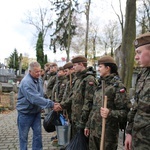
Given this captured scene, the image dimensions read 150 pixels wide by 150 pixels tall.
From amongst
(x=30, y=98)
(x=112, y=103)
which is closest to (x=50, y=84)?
(x=30, y=98)

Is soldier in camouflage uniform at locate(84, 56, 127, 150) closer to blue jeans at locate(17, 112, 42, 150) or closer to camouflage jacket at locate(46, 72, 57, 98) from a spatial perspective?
blue jeans at locate(17, 112, 42, 150)

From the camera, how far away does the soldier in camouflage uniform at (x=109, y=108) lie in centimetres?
327

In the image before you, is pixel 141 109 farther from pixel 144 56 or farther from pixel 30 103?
pixel 30 103

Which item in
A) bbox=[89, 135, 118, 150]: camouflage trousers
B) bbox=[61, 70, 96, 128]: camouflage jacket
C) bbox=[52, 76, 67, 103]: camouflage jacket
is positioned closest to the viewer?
bbox=[89, 135, 118, 150]: camouflage trousers

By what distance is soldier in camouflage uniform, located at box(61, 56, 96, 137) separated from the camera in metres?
4.05

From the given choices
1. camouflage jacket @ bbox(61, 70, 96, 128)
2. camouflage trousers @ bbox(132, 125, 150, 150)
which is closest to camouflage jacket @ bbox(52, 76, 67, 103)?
camouflage jacket @ bbox(61, 70, 96, 128)

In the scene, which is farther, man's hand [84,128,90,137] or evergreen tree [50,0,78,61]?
evergreen tree [50,0,78,61]

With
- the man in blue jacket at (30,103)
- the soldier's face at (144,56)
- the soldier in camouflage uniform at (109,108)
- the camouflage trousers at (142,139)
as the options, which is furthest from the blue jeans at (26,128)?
the soldier's face at (144,56)

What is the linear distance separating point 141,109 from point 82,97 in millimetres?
2007

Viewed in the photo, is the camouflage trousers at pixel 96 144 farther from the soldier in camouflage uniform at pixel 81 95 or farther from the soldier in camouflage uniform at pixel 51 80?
the soldier in camouflage uniform at pixel 51 80

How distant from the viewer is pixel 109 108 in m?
3.41

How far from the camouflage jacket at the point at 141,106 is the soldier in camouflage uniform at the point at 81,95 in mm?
1380

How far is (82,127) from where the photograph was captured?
159 inches

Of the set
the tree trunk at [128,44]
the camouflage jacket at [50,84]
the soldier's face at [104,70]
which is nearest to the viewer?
the soldier's face at [104,70]
